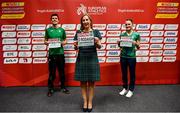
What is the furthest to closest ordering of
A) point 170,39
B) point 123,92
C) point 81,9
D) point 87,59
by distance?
point 170,39
point 81,9
point 123,92
point 87,59

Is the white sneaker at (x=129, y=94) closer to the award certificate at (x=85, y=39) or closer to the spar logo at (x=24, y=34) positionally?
the award certificate at (x=85, y=39)

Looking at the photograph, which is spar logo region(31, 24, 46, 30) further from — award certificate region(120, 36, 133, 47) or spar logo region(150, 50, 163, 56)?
spar logo region(150, 50, 163, 56)

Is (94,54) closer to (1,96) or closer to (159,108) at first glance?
(159,108)

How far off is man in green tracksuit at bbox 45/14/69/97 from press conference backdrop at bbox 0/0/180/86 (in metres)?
0.43

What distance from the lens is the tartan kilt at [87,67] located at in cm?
360

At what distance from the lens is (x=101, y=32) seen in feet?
15.8

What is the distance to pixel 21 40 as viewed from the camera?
480cm

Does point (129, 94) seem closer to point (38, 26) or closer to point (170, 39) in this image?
point (170, 39)

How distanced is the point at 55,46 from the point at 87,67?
2.94ft

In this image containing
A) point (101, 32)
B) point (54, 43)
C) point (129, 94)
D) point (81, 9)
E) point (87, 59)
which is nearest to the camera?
point (87, 59)

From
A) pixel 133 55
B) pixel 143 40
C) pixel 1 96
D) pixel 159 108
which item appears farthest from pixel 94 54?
pixel 1 96

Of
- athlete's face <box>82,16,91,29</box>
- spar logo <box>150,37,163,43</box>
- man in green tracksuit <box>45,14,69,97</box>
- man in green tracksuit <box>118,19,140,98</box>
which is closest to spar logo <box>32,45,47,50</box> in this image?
man in green tracksuit <box>45,14,69,97</box>

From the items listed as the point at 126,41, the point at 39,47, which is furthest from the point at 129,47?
the point at 39,47

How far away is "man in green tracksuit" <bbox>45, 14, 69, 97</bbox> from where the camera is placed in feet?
13.9
